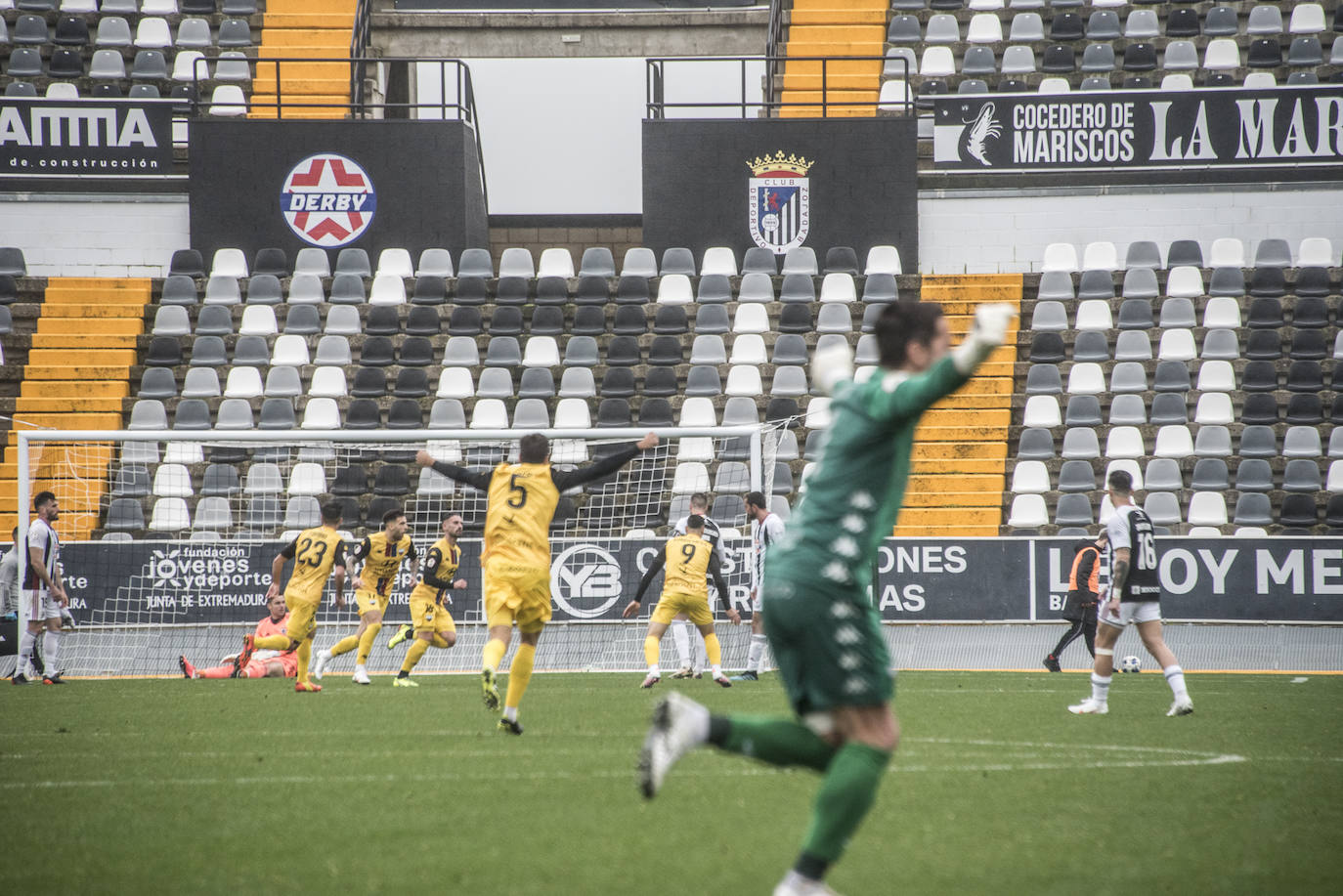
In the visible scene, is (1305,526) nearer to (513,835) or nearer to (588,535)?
(588,535)

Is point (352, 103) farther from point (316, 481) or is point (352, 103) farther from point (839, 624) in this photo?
point (839, 624)

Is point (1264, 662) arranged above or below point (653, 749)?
below

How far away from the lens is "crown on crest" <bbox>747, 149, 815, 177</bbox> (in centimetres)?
2478

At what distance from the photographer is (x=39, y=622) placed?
16.8 metres

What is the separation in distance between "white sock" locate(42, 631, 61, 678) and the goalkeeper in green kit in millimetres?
14577

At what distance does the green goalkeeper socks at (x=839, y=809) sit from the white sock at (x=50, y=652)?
48.8 feet

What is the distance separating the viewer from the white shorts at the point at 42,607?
16575 millimetres

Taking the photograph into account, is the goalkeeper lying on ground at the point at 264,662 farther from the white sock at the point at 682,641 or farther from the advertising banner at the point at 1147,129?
the advertising banner at the point at 1147,129

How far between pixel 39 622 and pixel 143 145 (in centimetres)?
1144

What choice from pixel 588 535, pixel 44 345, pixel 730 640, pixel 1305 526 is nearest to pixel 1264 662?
pixel 1305 526

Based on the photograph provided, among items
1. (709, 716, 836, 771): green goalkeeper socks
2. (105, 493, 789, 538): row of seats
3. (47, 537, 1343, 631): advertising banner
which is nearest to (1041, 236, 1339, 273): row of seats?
(47, 537, 1343, 631): advertising banner

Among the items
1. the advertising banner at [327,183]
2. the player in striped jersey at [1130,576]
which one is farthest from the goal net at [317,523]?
the player in striped jersey at [1130,576]

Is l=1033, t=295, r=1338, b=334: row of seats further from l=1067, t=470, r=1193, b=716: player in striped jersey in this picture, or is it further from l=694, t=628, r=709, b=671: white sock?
l=1067, t=470, r=1193, b=716: player in striped jersey

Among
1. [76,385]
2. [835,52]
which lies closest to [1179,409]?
[835,52]
